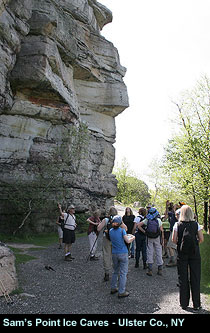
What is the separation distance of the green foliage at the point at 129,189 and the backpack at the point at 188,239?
42796 mm

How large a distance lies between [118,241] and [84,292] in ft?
6.26

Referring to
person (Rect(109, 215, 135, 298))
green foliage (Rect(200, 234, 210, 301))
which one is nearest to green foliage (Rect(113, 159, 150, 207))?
green foliage (Rect(200, 234, 210, 301))

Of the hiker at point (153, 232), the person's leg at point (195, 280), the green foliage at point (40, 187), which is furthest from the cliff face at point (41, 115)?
the person's leg at point (195, 280)

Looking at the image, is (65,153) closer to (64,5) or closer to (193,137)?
(193,137)

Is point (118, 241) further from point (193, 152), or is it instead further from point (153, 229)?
point (193, 152)

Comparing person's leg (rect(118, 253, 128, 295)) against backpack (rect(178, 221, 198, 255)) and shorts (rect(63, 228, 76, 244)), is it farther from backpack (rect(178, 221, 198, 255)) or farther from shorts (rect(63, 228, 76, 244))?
shorts (rect(63, 228, 76, 244))

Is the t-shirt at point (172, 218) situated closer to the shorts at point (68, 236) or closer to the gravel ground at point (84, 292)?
the gravel ground at point (84, 292)

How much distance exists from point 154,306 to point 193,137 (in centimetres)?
1808

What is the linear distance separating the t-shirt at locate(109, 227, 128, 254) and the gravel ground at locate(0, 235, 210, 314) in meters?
1.25

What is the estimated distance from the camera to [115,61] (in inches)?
1089

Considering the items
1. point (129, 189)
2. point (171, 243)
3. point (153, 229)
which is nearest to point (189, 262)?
point (153, 229)

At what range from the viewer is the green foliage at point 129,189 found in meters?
49.3

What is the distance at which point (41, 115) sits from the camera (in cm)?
1922

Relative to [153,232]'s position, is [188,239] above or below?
above
